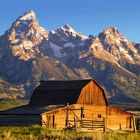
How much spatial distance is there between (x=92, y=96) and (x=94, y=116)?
165 inches

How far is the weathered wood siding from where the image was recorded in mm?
87438

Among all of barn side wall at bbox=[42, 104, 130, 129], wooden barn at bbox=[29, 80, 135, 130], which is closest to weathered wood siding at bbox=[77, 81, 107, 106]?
wooden barn at bbox=[29, 80, 135, 130]

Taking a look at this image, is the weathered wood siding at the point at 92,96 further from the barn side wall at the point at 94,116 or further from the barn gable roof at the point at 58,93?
the barn side wall at the point at 94,116

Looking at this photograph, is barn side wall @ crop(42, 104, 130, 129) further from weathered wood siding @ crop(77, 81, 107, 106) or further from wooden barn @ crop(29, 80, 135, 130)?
weathered wood siding @ crop(77, 81, 107, 106)

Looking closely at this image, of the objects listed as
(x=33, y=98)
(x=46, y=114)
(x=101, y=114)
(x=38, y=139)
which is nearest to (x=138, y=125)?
(x=101, y=114)

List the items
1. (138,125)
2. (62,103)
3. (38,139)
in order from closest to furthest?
(38,139) < (138,125) < (62,103)

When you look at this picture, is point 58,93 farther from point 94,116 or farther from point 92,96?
point 94,116

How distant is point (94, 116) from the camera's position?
87562 mm

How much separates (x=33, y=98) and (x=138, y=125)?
22744 millimetres

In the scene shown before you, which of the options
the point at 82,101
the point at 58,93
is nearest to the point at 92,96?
the point at 82,101

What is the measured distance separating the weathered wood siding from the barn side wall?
102 centimetres

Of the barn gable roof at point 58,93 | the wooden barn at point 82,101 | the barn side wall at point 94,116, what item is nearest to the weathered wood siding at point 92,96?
the wooden barn at point 82,101

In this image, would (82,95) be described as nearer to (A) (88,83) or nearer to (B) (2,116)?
(A) (88,83)

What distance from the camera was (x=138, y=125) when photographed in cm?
8044
